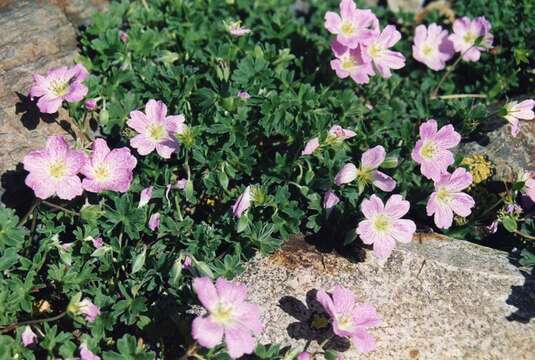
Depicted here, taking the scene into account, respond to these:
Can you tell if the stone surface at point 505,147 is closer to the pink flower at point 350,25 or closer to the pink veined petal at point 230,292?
the pink flower at point 350,25

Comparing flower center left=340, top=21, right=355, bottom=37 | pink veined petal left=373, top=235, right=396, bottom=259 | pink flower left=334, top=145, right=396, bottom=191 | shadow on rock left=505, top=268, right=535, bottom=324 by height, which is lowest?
shadow on rock left=505, top=268, right=535, bottom=324

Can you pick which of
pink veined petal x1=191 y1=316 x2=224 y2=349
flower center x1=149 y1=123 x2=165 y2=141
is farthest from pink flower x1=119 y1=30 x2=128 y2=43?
pink veined petal x1=191 y1=316 x2=224 y2=349

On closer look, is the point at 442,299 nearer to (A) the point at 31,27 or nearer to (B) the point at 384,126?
(B) the point at 384,126

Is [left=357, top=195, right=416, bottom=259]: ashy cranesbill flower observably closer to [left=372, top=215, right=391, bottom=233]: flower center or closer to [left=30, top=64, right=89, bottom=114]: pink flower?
[left=372, top=215, right=391, bottom=233]: flower center

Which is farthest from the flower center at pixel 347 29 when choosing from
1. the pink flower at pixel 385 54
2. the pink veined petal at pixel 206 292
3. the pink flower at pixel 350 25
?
the pink veined petal at pixel 206 292

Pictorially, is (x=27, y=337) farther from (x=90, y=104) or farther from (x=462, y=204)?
(x=462, y=204)

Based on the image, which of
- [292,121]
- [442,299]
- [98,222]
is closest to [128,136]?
[98,222]

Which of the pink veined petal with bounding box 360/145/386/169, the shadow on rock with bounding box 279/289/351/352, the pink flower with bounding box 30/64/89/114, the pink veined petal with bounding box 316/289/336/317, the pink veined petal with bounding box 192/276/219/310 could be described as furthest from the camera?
the pink flower with bounding box 30/64/89/114

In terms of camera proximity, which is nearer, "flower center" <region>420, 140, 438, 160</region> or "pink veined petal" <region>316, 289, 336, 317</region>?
"pink veined petal" <region>316, 289, 336, 317</region>
